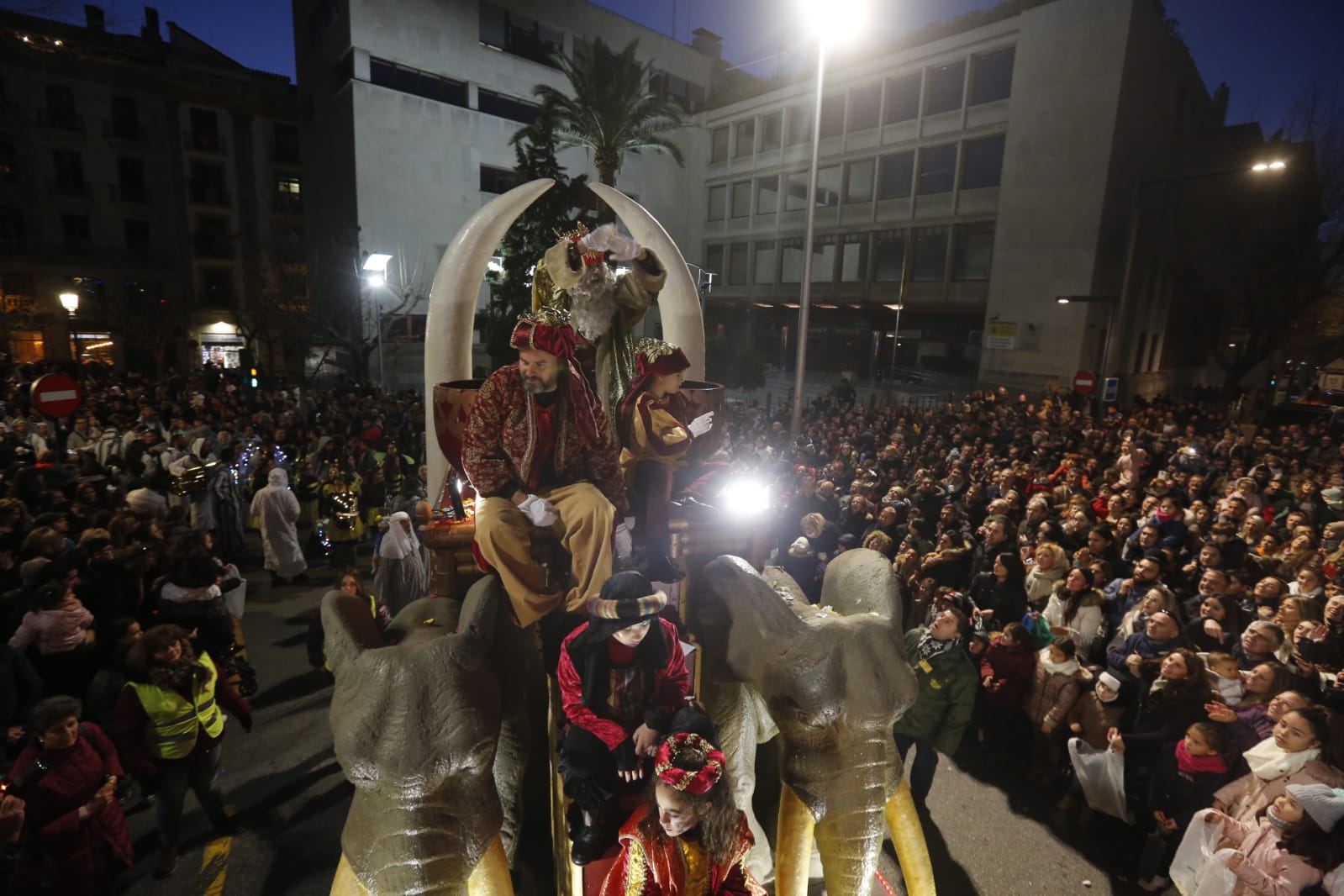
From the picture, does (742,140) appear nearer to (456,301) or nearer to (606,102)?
(606,102)

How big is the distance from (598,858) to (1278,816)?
387 cm

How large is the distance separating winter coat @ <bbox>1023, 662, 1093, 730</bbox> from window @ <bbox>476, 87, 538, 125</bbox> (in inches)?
1199

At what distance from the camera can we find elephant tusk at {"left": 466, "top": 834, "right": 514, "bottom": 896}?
3307 millimetres

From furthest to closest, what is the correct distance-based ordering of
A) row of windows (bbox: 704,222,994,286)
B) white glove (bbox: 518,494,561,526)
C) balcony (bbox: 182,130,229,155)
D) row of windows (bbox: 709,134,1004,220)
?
balcony (bbox: 182,130,229,155) < row of windows (bbox: 704,222,994,286) < row of windows (bbox: 709,134,1004,220) < white glove (bbox: 518,494,561,526)

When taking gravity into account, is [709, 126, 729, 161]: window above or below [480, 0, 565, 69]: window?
below

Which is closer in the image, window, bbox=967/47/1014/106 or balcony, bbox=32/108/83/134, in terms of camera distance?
window, bbox=967/47/1014/106

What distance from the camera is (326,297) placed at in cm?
2530

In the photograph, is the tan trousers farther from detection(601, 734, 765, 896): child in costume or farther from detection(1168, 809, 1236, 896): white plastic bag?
detection(1168, 809, 1236, 896): white plastic bag

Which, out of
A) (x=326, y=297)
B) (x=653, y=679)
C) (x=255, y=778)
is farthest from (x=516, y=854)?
(x=326, y=297)

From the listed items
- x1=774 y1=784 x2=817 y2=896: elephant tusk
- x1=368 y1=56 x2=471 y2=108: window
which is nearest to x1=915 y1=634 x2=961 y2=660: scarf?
x1=774 y1=784 x2=817 y2=896: elephant tusk

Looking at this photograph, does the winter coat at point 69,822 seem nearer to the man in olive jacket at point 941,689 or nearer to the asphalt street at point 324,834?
the asphalt street at point 324,834

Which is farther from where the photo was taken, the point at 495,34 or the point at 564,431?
the point at 495,34

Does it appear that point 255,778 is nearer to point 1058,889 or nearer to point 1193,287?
point 1058,889

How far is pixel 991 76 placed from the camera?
27.4m
